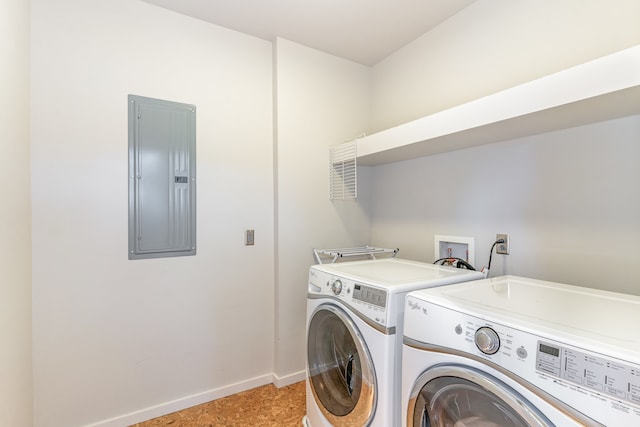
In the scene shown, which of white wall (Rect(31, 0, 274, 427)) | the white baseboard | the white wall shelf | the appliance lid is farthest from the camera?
the white baseboard

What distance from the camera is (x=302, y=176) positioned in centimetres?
225

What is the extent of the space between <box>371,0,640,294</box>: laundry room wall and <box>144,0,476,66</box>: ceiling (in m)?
0.15

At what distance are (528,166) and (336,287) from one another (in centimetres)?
114

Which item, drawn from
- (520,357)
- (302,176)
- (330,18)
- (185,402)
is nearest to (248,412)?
(185,402)

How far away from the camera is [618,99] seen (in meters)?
1.08

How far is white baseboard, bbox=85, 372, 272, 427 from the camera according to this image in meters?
1.75

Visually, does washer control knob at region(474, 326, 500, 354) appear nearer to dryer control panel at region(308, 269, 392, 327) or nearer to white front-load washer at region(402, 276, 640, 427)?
white front-load washer at region(402, 276, 640, 427)

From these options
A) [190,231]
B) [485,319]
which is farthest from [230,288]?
[485,319]

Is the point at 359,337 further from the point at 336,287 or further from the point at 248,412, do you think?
the point at 248,412

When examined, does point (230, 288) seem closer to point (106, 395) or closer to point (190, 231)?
point (190, 231)

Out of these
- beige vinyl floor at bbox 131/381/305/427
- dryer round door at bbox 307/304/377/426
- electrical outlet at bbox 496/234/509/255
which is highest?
electrical outlet at bbox 496/234/509/255

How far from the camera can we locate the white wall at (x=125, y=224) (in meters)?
1.58

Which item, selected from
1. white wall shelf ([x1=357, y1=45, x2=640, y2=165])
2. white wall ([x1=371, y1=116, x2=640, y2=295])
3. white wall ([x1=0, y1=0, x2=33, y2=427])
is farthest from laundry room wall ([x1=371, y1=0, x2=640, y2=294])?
white wall ([x1=0, y1=0, x2=33, y2=427])

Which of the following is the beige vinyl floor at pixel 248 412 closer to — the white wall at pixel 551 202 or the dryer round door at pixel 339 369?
the dryer round door at pixel 339 369
